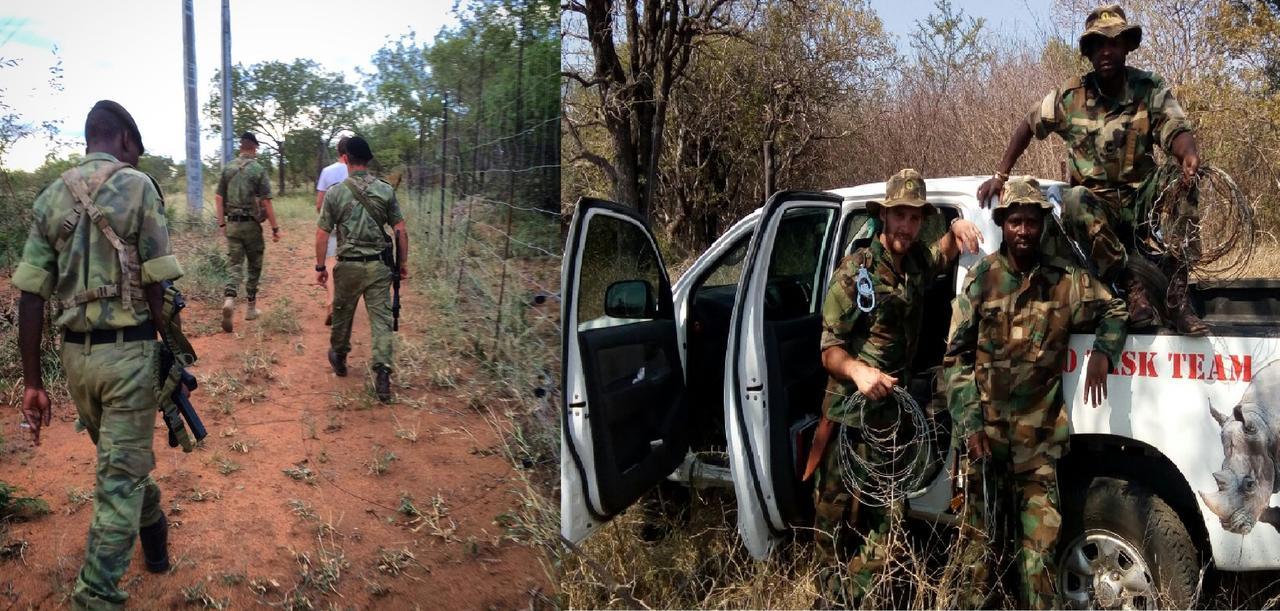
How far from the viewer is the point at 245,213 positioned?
2844 mm

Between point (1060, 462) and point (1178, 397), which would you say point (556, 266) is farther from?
point (1178, 397)

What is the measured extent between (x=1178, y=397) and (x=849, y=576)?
130 cm

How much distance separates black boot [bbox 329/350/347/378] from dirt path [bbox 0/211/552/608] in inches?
1.4

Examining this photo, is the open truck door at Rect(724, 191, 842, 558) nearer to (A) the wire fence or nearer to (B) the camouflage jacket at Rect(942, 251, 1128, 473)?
(B) the camouflage jacket at Rect(942, 251, 1128, 473)

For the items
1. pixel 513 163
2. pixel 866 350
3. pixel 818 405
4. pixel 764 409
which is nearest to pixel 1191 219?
pixel 866 350

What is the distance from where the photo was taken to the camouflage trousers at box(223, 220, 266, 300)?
116 inches

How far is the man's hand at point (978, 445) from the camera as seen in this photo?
314 cm

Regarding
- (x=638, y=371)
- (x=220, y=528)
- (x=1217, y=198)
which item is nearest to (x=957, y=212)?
(x=1217, y=198)

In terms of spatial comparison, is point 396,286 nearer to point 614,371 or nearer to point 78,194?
point 614,371

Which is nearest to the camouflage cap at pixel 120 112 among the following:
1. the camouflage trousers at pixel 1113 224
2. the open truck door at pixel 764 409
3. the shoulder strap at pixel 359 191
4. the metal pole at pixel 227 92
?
the metal pole at pixel 227 92

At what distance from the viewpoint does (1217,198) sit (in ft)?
11.6

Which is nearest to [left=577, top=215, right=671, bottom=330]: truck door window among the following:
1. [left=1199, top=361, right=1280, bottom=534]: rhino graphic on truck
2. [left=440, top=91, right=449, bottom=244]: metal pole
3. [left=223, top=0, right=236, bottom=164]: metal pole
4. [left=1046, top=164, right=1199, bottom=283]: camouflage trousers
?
[left=440, top=91, right=449, bottom=244]: metal pole

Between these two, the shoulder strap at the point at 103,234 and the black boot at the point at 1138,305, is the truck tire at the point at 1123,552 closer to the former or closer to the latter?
the black boot at the point at 1138,305

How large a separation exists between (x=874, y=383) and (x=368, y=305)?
71.4 inches
